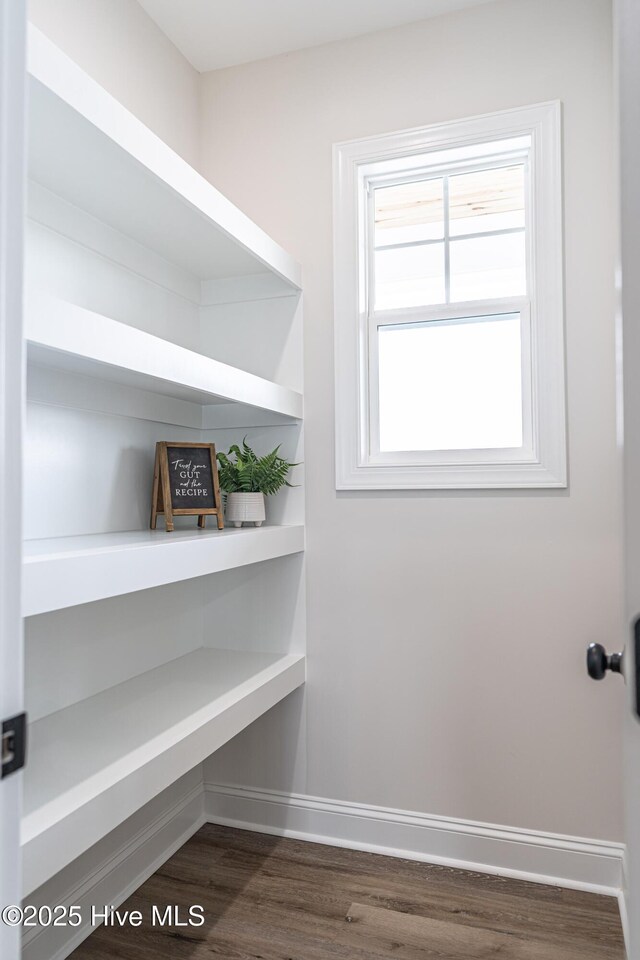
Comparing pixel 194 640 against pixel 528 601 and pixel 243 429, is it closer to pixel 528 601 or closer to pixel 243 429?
pixel 243 429

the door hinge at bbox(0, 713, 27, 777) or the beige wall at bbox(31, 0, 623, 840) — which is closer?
the door hinge at bbox(0, 713, 27, 777)

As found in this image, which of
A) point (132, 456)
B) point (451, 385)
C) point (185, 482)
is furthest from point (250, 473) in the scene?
point (451, 385)

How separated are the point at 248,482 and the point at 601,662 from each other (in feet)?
4.78

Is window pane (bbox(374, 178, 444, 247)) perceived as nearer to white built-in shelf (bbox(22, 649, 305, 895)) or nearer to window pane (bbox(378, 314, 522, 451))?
window pane (bbox(378, 314, 522, 451))

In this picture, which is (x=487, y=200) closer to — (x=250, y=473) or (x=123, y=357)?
(x=250, y=473)

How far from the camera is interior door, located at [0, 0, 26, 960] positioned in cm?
66

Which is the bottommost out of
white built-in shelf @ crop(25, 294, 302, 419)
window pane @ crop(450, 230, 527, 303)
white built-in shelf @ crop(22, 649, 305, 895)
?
white built-in shelf @ crop(22, 649, 305, 895)

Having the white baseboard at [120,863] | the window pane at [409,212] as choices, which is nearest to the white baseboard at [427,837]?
the white baseboard at [120,863]

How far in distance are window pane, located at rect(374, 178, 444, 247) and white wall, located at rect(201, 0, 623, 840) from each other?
0.64 feet

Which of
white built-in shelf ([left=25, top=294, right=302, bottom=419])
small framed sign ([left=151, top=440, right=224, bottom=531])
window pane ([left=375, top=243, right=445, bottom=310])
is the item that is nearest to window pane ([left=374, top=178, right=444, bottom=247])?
window pane ([left=375, top=243, right=445, bottom=310])

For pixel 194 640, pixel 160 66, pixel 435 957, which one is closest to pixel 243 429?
pixel 194 640

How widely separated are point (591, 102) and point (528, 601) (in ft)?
5.01

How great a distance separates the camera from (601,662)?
0.87 m

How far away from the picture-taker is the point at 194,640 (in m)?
2.35
